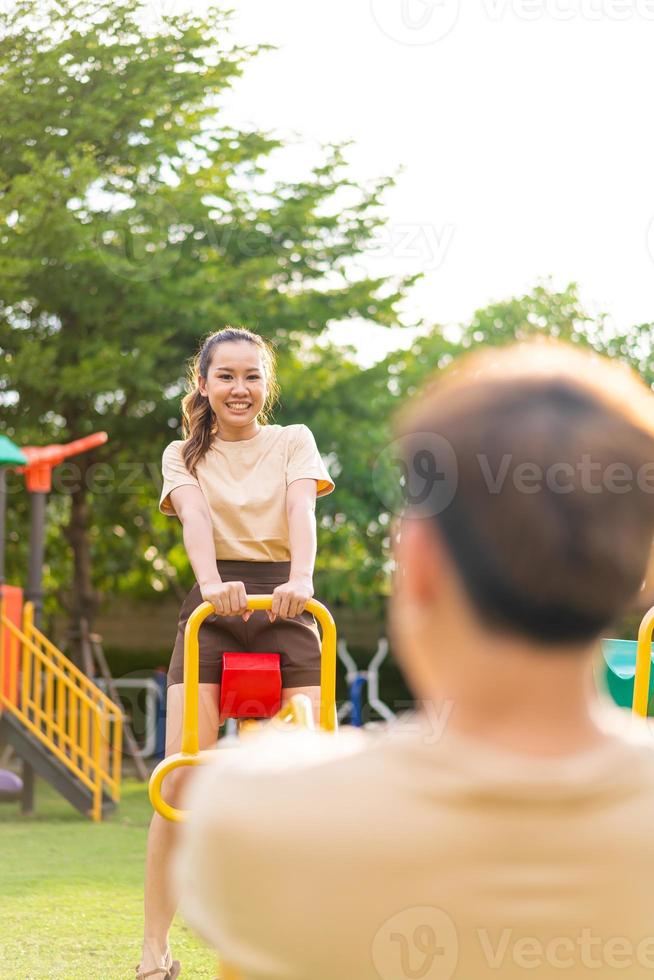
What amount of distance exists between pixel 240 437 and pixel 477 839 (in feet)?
8.76

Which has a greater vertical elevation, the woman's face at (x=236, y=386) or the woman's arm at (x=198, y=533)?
the woman's face at (x=236, y=386)

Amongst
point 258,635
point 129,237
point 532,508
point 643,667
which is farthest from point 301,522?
point 129,237

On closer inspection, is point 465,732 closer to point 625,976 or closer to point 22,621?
point 625,976

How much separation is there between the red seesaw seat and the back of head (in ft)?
7.76

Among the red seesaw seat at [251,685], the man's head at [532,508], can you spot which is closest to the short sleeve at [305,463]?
the red seesaw seat at [251,685]

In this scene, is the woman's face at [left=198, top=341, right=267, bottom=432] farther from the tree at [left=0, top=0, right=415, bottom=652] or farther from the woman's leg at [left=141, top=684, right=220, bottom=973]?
the tree at [left=0, top=0, right=415, bottom=652]

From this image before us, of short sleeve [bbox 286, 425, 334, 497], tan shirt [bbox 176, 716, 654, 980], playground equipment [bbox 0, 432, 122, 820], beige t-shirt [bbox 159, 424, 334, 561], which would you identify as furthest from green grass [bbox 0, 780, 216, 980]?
tan shirt [bbox 176, 716, 654, 980]

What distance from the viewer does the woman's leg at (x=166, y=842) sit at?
3211mm

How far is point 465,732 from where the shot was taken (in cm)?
93

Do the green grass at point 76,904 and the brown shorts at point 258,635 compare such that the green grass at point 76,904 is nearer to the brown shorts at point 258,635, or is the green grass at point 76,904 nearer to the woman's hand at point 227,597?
the brown shorts at point 258,635

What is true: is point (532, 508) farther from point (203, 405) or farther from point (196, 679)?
point (203, 405)

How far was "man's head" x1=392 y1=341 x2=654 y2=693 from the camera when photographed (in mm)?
904

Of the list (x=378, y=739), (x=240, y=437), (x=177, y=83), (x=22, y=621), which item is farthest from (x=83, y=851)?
(x=177, y=83)

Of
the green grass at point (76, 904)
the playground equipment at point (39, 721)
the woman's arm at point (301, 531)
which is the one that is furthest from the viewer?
the playground equipment at point (39, 721)
